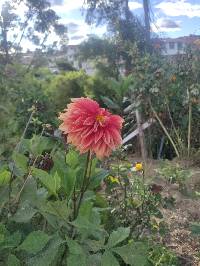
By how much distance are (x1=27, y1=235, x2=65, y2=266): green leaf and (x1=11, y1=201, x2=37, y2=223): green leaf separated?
116mm

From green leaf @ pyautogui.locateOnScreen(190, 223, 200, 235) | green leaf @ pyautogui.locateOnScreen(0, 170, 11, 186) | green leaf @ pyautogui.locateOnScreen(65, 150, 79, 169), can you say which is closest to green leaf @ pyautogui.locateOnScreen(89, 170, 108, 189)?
green leaf @ pyautogui.locateOnScreen(65, 150, 79, 169)

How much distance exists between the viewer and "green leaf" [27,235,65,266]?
1616 mm

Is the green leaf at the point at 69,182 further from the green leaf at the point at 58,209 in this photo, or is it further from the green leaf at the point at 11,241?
the green leaf at the point at 11,241

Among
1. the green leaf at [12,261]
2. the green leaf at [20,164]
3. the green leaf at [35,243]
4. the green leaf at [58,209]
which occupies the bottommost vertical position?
the green leaf at [12,261]

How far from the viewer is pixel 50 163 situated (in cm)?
212

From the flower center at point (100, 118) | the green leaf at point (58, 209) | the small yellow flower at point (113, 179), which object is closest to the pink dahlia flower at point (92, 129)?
the flower center at point (100, 118)

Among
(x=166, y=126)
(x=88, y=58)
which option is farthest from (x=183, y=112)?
(x=88, y=58)

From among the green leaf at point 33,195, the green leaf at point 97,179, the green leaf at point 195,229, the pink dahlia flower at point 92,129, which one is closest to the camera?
the pink dahlia flower at point 92,129

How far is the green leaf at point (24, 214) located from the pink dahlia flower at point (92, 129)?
310 millimetres

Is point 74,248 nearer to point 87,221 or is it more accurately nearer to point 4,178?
point 87,221

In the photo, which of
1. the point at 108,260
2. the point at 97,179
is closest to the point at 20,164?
the point at 97,179

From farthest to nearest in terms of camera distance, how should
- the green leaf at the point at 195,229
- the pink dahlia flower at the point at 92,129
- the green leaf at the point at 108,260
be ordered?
the green leaf at the point at 195,229, the green leaf at the point at 108,260, the pink dahlia flower at the point at 92,129

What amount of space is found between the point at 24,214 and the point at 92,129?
1.34 ft

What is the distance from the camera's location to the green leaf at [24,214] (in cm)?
171
